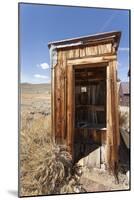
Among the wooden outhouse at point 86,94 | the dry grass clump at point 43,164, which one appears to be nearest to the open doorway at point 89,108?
the wooden outhouse at point 86,94

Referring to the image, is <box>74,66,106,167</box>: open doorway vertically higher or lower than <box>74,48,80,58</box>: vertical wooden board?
lower

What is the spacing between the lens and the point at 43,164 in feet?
7.41

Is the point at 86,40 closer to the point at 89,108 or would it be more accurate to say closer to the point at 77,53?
the point at 77,53

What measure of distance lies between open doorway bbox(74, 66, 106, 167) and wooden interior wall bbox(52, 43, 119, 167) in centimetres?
4

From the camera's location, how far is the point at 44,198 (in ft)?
7.43

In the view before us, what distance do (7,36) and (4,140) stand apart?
0.65 meters

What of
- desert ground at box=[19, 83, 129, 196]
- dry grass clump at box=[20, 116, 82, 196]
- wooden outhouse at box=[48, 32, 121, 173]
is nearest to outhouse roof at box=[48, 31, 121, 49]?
wooden outhouse at box=[48, 32, 121, 173]

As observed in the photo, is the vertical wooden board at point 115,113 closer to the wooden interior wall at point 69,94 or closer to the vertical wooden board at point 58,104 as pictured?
the wooden interior wall at point 69,94

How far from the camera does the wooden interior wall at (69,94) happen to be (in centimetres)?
229

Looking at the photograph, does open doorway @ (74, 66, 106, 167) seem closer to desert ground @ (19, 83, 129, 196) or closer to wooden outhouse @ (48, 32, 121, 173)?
wooden outhouse @ (48, 32, 121, 173)

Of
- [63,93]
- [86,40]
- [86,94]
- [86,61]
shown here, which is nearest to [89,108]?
[86,94]

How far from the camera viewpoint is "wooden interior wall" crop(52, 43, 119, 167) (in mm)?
2295

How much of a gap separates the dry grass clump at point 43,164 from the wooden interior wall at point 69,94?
0.26 ft

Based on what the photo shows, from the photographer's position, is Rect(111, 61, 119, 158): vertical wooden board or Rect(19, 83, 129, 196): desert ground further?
Rect(111, 61, 119, 158): vertical wooden board
